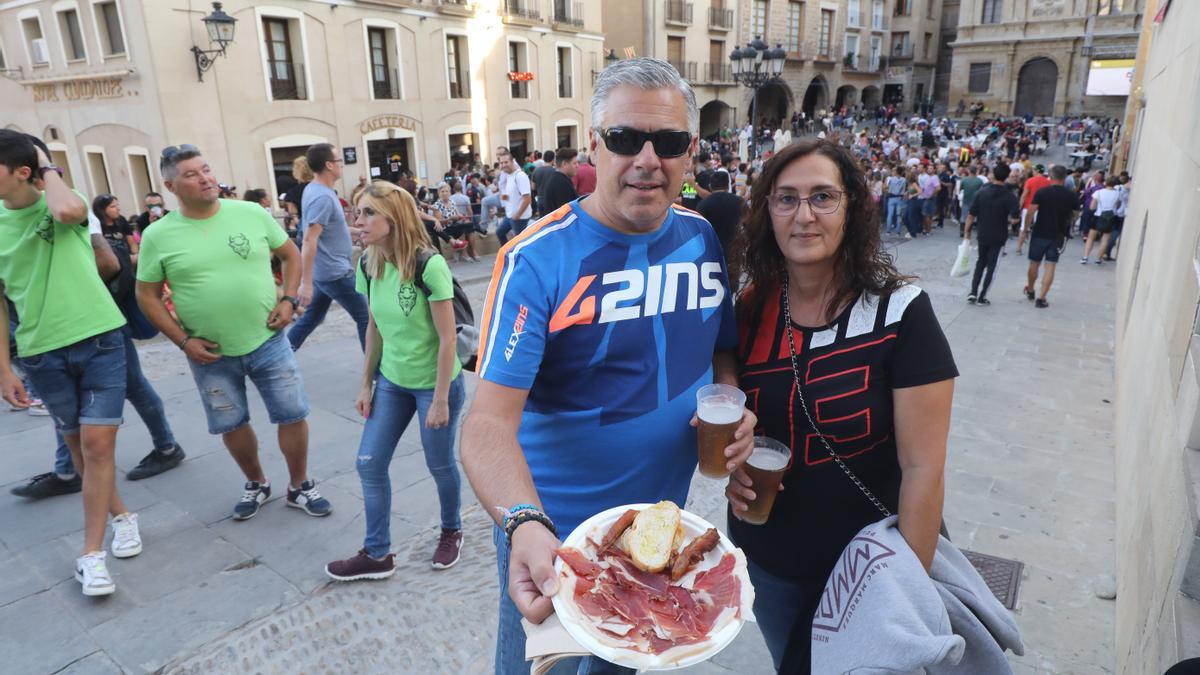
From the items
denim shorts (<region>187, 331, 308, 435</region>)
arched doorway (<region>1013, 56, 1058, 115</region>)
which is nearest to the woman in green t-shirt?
denim shorts (<region>187, 331, 308, 435</region>)

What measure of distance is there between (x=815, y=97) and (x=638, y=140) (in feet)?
166

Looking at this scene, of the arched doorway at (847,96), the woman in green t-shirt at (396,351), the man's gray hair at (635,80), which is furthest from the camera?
the arched doorway at (847,96)

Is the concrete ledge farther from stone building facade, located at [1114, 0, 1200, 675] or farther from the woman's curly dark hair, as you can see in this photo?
the woman's curly dark hair

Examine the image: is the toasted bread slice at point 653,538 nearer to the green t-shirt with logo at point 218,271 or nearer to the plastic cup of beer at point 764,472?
the plastic cup of beer at point 764,472

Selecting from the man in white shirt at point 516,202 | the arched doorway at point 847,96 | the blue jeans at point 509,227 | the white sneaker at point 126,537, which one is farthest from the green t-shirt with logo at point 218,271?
the arched doorway at point 847,96

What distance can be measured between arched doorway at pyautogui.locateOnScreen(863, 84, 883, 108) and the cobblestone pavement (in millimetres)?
49700

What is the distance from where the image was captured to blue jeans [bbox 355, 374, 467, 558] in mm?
3414

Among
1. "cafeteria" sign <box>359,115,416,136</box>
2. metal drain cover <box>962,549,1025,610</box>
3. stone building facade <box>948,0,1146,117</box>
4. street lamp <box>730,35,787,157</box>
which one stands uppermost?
stone building facade <box>948,0,1146,117</box>

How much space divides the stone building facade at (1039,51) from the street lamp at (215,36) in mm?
44829

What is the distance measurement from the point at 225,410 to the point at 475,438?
2816 mm

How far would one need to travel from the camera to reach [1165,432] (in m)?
2.73

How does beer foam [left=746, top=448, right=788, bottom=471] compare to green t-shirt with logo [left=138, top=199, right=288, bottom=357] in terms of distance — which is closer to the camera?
beer foam [left=746, top=448, right=788, bottom=471]

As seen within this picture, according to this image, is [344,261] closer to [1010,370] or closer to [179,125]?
[1010,370]

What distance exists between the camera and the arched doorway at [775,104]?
43750 millimetres
